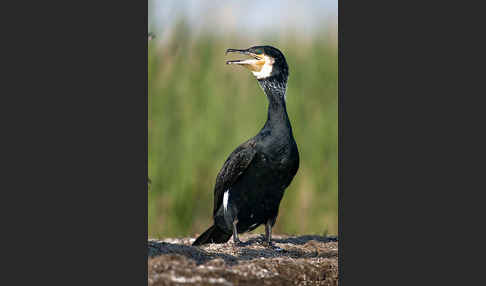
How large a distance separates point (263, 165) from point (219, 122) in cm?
81

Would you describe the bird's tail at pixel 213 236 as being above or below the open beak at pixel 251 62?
below

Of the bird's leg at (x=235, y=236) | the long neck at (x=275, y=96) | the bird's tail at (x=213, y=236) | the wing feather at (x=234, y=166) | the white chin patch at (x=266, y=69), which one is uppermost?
the white chin patch at (x=266, y=69)

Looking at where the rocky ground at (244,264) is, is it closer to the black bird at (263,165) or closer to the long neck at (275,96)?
the black bird at (263,165)

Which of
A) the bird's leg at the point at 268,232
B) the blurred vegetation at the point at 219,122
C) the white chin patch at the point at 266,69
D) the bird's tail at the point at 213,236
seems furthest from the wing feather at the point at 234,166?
the white chin patch at the point at 266,69

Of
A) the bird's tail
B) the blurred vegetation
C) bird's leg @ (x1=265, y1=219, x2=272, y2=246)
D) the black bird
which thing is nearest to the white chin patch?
the black bird

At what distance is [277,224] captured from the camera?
834 centimetres

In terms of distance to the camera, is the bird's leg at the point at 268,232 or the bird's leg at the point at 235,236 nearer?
the bird's leg at the point at 235,236

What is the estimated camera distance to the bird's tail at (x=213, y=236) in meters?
7.92

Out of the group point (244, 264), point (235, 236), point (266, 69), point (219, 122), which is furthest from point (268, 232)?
point (266, 69)

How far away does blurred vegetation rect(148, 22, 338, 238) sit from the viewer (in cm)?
751

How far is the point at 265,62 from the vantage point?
7.62 m

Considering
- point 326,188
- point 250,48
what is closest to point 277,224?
point 326,188

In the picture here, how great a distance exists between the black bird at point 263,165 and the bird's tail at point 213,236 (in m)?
0.16
